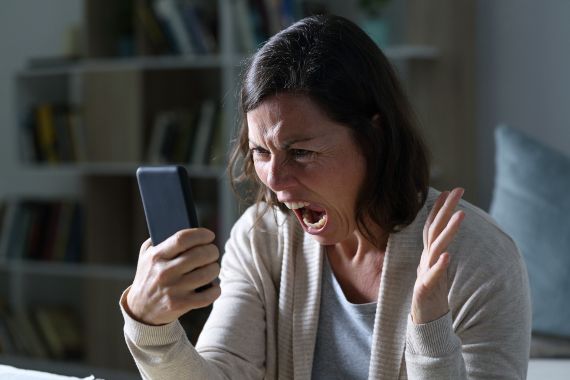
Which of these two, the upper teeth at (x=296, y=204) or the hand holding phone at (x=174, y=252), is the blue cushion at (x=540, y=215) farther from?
the hand holding phone at (x=174, y=252)

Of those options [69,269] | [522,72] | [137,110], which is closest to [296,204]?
[522,72]

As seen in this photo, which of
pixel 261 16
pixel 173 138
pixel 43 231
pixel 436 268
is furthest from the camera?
pixel 43 231

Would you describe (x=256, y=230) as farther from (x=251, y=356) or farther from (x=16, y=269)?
(x=16, y=269)

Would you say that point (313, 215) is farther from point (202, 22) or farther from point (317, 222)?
point (202, 22)

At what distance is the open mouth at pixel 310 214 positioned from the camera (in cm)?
136

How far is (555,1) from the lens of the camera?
9.24ft

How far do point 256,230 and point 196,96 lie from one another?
6.92 feet

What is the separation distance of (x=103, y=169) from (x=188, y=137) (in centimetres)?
36

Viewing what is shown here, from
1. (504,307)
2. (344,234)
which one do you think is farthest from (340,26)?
(504,307)

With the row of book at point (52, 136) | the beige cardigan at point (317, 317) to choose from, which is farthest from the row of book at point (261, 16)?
the beige cardigan at point (317, 317)

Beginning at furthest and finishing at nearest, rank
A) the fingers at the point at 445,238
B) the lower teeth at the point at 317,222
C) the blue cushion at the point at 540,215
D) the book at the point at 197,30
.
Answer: the book at the point at 197,30 < the blue cushion at the point at 540,215 < the lower teeth at the point at 317,222 < the fingers at the point at 445,238

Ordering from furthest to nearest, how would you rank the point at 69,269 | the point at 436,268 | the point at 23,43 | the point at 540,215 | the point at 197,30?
the point at 23,43
the point at 69,269
the point at 197,30
the point at 540,215
the point at 436,268

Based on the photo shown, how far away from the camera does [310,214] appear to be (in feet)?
4.63

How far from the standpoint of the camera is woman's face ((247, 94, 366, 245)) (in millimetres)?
1319
